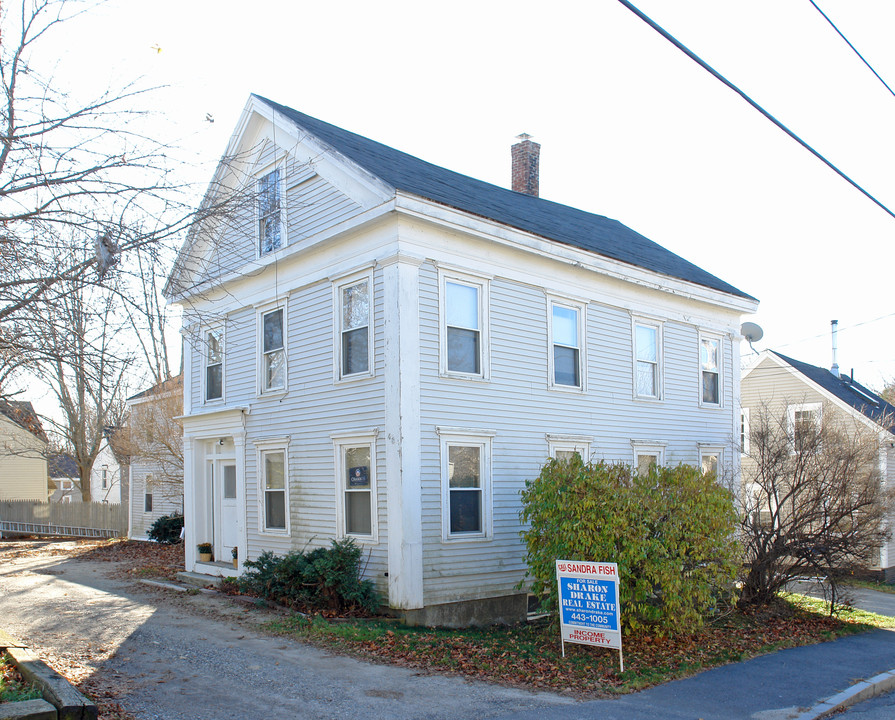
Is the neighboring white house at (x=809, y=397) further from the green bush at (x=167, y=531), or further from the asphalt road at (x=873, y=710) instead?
the green bush at (x=167, y=531)

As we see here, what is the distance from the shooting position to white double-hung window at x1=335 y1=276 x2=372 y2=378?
1292 centimetres

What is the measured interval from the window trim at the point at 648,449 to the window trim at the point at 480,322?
448cm

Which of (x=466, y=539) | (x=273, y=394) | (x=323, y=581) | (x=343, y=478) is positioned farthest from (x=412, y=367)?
(x=273, y=394)

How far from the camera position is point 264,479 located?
49.2ft

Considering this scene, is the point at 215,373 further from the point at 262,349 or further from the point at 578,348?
the point at 578,348

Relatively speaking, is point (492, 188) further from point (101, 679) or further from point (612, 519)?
point (101, 679)

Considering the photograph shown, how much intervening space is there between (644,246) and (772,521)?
28.2 ft

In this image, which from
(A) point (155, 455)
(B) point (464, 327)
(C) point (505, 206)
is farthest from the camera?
(A) point (155, 455)

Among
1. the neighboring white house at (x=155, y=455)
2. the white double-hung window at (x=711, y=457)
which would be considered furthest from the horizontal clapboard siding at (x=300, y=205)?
the neighboring white house at (x=155, y=455)

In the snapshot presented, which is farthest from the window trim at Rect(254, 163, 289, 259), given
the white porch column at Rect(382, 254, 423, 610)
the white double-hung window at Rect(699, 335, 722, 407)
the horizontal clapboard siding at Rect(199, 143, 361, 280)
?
the white double-hung window at Rect(699, 335, 722, 407)

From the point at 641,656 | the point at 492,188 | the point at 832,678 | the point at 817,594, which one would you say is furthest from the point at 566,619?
the point at 492,188

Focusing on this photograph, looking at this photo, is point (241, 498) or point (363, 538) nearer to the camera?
point (363, 538)

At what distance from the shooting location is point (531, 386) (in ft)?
46.4

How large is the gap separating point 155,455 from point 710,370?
16619mm
